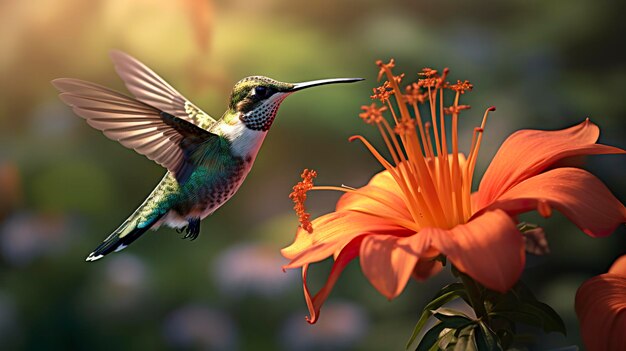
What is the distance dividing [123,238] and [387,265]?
11.0 inches

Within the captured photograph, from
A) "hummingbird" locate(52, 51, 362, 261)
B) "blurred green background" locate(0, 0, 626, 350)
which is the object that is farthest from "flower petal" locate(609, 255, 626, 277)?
"blurred green background" locate(0, 0, 626, 350)

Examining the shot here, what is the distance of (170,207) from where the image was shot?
0.59 metres

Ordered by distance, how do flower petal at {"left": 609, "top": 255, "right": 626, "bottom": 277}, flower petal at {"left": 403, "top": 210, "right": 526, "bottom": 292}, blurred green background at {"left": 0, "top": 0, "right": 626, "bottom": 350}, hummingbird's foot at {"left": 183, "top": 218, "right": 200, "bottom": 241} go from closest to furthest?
flower petal at {"left": 403, "top": 210, "right": 526, "bottom": 292} → flower petal at {"left": 609, "top": 255, "right": 626, "bottom": 277} → hummingbird's foot at {"left": 183, "top": 218, "right": 200, "bottom": 241} → blurred green background at {"left": 0, "top": 0, "right": 626, "bottom": 350}

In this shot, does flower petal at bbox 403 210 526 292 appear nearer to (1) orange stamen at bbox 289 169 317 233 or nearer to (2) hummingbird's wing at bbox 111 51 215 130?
(1) orange stamen at bbox 289 169 317 233

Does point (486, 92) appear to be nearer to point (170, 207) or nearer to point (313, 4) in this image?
point (313, 4)

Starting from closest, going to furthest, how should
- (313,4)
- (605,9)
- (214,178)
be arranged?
(214,178) → (605,9) → (313,4)

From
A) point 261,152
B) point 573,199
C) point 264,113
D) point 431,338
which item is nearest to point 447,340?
point 431,338

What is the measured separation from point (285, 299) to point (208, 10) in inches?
19.9

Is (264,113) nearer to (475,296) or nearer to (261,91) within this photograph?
(261,91)

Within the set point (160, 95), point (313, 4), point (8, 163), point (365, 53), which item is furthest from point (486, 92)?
point (8, 163)

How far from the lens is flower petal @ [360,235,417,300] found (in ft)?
1.14

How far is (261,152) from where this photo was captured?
112 centimetres

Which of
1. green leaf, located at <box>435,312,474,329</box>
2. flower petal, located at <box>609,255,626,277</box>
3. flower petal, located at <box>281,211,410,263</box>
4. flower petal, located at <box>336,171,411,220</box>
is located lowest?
flower petal, located at <box>609,255,626,277</box>

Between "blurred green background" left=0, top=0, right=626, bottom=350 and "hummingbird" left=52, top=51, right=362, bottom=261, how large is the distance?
522 mm
